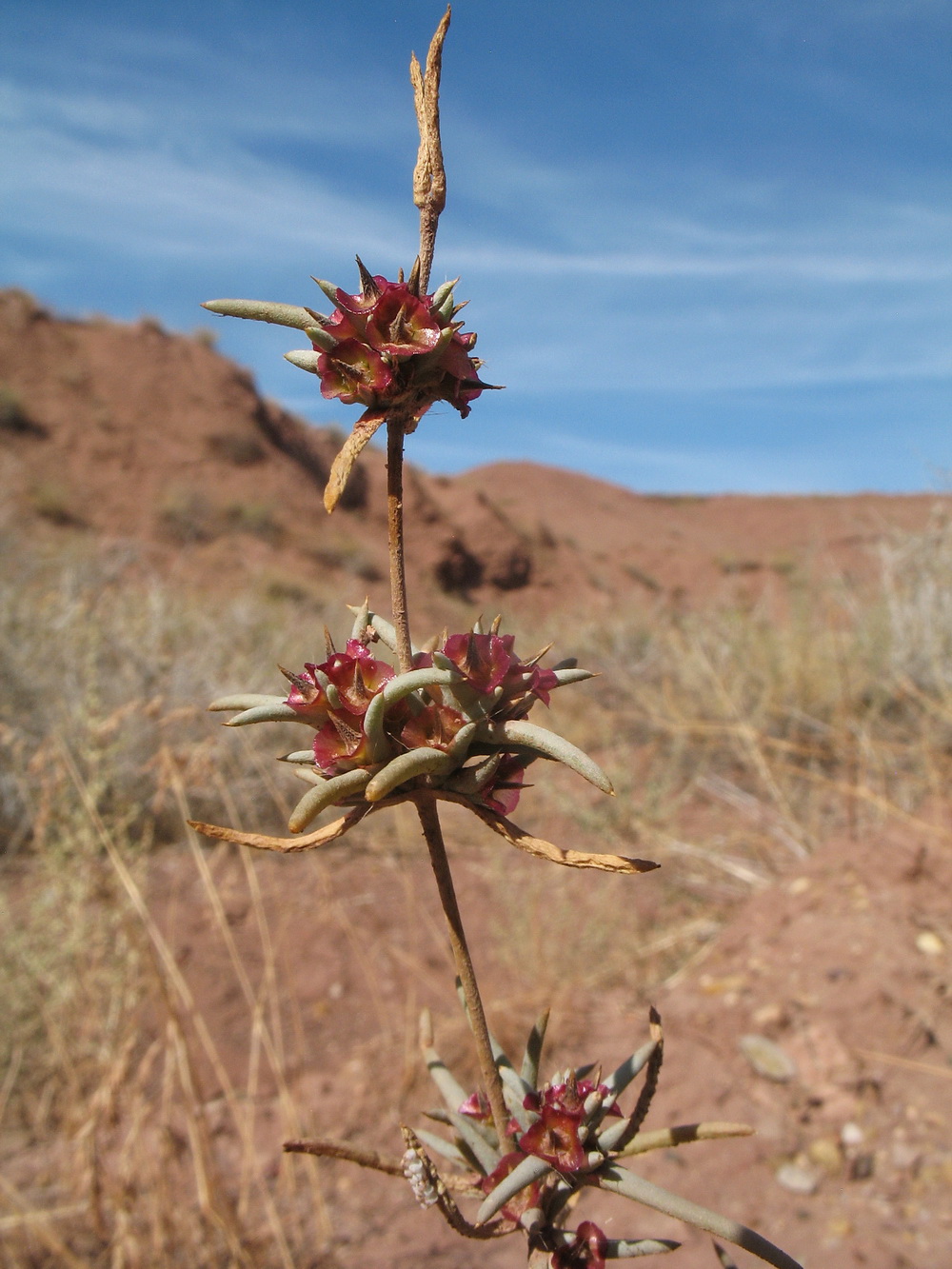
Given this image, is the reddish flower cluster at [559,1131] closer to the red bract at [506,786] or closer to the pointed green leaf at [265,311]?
the red bract at [506,786]

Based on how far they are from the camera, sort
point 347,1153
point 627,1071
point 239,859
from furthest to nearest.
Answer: point 239,859 → point 627,1071 → point 347,1153

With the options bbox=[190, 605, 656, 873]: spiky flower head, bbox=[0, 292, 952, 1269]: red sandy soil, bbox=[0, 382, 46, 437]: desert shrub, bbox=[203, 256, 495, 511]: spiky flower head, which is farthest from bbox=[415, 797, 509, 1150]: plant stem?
bbox=[0, 382, 46, 437]: desert shrub

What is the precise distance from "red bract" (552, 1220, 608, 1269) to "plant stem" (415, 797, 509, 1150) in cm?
12

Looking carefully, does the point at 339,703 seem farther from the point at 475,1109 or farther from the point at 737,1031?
the point at 737,1031

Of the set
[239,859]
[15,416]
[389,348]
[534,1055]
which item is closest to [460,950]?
[534,1055]

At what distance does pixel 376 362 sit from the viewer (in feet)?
1.82

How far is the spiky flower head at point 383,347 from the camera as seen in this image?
0.55 metres

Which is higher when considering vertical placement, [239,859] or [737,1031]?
[239,859]

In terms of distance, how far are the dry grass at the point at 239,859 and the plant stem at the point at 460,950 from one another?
123cm

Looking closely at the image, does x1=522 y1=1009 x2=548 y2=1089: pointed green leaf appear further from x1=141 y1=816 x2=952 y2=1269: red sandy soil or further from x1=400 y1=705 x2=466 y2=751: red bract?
x1=141 y1=816 x2=952 y2=1269: red sandy soil

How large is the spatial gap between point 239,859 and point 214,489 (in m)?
13.8

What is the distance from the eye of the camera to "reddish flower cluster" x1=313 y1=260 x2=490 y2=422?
1.81 feet

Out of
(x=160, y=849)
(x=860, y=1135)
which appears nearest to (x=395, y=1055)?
(x=860, y=1135)

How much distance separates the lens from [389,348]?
542 millimetres
